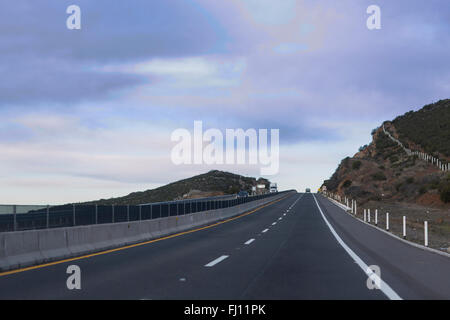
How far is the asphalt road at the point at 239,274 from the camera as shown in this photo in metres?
9.24

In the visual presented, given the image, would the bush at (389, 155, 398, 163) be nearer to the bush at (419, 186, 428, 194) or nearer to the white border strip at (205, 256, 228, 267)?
the bush at (419, 186, 428, 194)

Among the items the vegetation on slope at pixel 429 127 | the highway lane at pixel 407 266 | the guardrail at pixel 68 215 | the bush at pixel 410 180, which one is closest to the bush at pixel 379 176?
the vegetation on slope at pixel 429 127

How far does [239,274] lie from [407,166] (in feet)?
270

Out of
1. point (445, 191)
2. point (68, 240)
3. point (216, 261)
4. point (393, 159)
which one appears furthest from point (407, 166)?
point (68, 240)

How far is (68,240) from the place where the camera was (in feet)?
51.3

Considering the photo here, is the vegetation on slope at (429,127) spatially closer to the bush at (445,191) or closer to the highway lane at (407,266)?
the bush at (445,191)

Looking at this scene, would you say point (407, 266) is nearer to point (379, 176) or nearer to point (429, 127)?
point (379, 176)

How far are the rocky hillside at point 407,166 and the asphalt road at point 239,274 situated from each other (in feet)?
137

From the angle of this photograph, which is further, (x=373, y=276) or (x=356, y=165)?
(x=356, y=165)

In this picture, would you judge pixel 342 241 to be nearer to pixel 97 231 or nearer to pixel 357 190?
pixel 97 231

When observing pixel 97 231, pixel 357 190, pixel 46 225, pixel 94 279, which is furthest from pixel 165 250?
pixel 357 190

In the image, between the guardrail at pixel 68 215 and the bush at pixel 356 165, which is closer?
the guardrail at pixel 68 215

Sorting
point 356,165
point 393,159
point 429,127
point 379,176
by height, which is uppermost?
point 429,127
